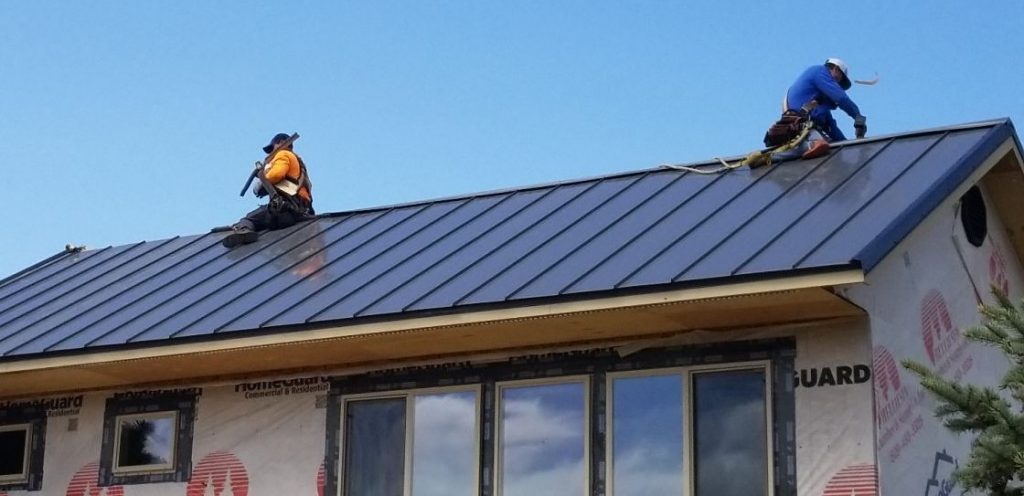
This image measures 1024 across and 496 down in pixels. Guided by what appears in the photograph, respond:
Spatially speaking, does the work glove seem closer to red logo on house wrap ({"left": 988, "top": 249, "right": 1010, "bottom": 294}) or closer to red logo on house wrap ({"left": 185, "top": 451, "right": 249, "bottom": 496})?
red logo on house wrap ({"left": 988, "top": 249, "right": 1010, "bottom": 294})

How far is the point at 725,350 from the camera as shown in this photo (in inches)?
549

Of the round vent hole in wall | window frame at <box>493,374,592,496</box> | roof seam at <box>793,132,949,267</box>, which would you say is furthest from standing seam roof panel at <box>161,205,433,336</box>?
the round vent hole in wall

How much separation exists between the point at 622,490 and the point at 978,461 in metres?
4.30

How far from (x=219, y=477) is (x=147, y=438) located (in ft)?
3.63

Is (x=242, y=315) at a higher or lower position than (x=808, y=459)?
higher

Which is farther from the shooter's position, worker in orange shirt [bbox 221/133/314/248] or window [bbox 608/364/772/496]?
worker in orange shirt [bbox 221/133/314/248]

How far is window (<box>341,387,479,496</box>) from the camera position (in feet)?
49.4

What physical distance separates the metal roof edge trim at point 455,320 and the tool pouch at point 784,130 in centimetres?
432

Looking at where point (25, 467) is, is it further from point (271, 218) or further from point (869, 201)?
point (869, 201)

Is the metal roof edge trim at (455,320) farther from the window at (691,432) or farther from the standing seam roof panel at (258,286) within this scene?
the window at (691,432)

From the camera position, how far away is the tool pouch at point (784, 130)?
17.1m

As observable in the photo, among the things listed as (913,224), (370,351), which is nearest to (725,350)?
(913,224)

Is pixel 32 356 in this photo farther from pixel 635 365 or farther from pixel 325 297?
pixel 635 365

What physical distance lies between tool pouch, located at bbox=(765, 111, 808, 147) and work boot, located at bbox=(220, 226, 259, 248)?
20.7 feet
